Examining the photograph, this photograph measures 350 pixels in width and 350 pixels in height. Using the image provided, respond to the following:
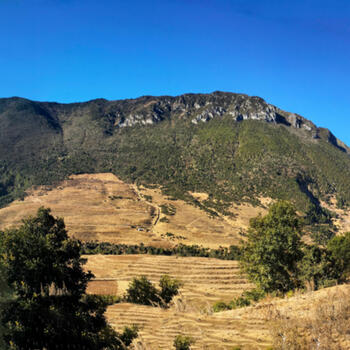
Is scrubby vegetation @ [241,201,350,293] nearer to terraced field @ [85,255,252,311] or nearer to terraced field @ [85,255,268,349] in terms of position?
terraced field @ [85,255,268,349]

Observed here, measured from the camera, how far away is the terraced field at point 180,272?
238 feet

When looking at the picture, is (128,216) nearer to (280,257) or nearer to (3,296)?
(280,257)

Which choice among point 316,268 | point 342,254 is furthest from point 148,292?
point 342,254

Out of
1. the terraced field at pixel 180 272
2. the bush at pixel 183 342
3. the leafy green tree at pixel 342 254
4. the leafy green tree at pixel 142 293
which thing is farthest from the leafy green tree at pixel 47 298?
the terraced field at pixel 180 272

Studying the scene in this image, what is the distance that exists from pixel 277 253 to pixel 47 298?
23.6 m

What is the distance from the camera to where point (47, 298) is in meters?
18.0

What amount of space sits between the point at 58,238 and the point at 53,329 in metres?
8.58

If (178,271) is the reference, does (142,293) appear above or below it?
above

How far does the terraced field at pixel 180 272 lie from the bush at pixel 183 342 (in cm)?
5476

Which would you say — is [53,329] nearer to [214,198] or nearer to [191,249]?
[191,249]

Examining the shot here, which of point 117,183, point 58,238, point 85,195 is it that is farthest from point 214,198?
point 58,238

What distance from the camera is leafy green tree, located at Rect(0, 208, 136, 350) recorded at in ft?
52.4

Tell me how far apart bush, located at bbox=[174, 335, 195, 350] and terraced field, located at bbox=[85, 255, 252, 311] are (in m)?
54.8

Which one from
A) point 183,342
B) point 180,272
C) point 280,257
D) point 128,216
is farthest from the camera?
point 128,216
